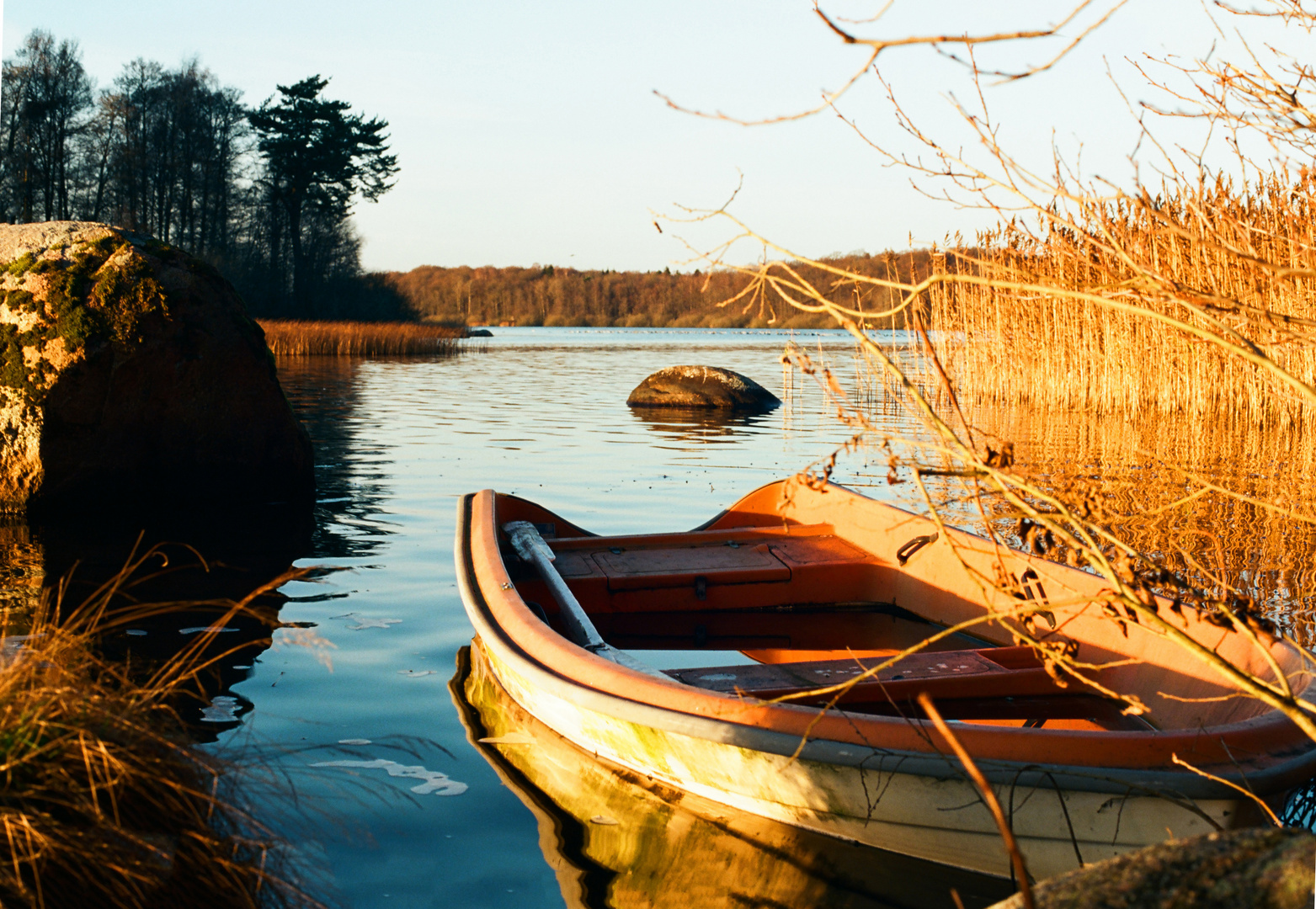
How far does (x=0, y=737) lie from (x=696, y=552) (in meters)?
4.23

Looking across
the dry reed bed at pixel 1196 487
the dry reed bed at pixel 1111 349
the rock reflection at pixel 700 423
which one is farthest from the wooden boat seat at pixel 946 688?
the rock reflection at pixel 700 423

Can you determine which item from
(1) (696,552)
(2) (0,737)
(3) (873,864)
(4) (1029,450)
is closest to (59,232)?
(1) (696,552)

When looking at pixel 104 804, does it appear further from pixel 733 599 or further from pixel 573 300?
pixel 573 300

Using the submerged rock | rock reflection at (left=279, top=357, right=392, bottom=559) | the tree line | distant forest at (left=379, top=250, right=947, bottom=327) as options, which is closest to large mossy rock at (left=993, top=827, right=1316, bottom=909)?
rock reflection at (left=279, top=357, right=392, bottom=559)

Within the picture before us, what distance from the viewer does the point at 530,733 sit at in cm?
407

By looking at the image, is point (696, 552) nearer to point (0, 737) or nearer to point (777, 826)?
point (777, 826)

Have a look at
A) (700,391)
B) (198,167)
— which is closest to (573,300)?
(198,167)

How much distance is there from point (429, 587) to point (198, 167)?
137 ft

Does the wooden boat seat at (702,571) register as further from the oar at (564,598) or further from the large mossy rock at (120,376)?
the large mossy rock at (120,376)

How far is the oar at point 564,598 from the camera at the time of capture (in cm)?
385

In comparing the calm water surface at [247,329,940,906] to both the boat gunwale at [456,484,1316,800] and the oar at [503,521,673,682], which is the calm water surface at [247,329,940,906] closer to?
the boat gunwale at [456,484,1316,800]

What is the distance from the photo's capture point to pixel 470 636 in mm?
5453

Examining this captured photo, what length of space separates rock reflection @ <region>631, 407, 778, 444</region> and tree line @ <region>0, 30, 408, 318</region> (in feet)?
84.4

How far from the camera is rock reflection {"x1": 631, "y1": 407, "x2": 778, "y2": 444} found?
14016mm
